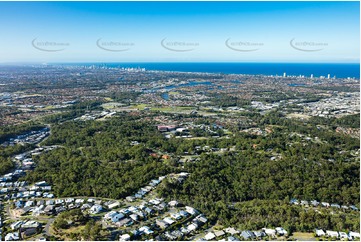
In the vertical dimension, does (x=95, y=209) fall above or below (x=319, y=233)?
below

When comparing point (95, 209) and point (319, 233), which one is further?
point (95, 209)

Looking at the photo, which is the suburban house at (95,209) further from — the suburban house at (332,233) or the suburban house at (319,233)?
the suburban house at (332,233)

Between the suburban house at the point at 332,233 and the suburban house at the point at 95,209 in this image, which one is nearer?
the suburban house at the point at 332,233

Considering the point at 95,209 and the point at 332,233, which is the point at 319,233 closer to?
the point at 332,233

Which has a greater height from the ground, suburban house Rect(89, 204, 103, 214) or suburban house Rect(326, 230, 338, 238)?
suburban house Rect(326, 230, 338, 238)

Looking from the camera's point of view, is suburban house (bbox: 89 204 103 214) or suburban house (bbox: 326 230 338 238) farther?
Result: suburban house (bbox: 89 204 103 214)

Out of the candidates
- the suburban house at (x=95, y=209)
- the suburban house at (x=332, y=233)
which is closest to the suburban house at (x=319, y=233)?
the suburban house at (x=332, y=233)

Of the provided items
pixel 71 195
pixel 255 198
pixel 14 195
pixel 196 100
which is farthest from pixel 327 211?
pixel 196 100

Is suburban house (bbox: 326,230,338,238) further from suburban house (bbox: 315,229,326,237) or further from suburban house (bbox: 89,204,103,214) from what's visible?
suburban house (bbox: 89,204,103,214)

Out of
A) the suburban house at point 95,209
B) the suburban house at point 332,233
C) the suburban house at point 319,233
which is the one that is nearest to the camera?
the suburban house at point 332,233

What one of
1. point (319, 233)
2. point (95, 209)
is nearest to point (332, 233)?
point (319, 233)

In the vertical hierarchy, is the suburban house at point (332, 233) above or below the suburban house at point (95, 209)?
above

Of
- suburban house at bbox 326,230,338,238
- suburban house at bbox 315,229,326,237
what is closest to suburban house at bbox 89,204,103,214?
suburban house at bbox 315,229,326,237
